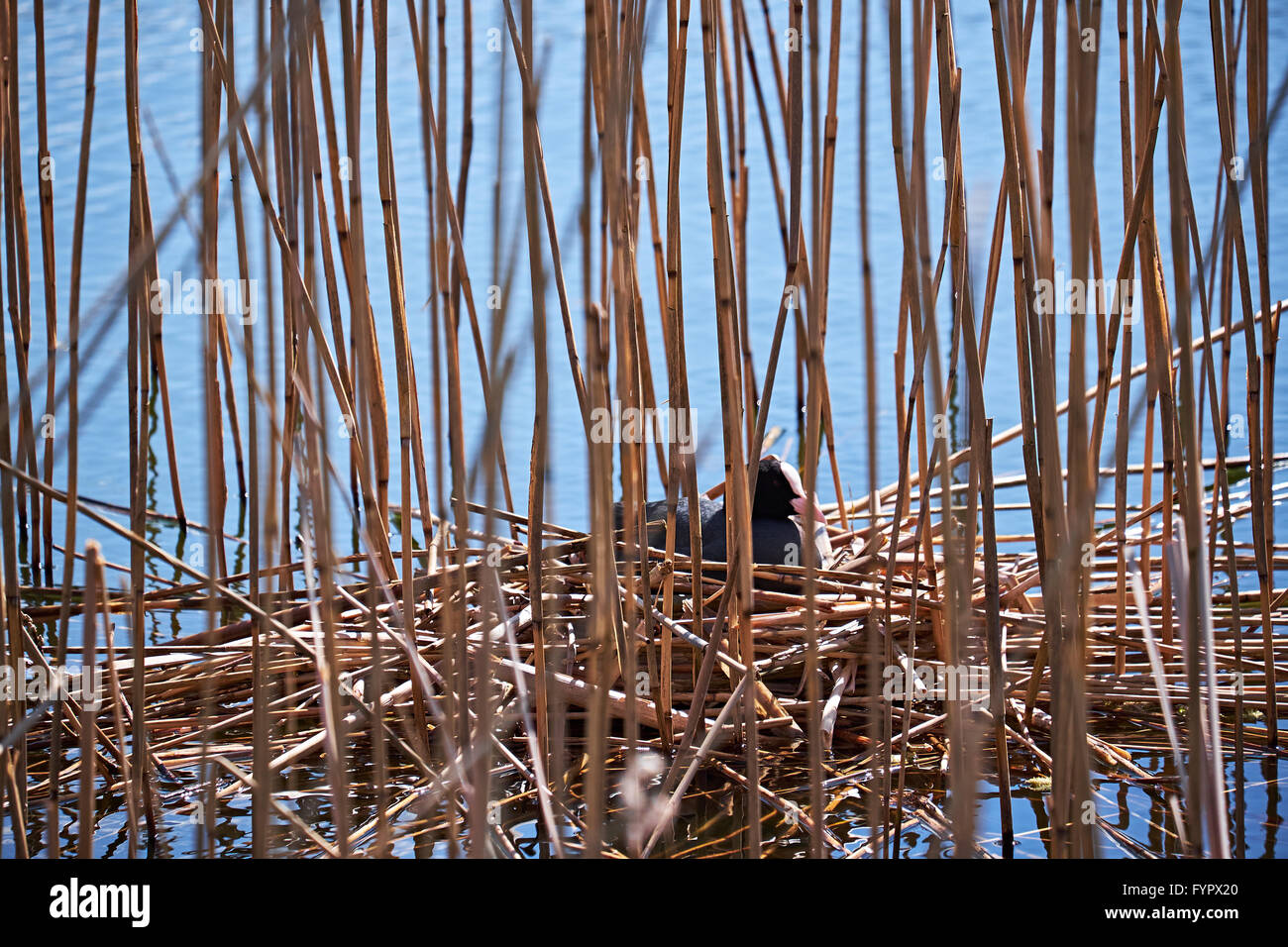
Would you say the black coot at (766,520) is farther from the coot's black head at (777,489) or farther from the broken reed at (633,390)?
the broken reed at (633,390)

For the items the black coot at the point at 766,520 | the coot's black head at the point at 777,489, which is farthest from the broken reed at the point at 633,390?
the coot's black head at the point at 777,489

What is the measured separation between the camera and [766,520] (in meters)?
2.17

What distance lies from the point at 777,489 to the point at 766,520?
0.22 feet

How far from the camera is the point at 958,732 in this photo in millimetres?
848

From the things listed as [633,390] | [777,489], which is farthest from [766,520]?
[633,390]

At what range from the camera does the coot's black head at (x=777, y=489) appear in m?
2.12

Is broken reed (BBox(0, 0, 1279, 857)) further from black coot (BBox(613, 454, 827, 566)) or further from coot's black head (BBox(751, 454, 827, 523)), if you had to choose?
coot's black head (BBox(751, 454, 827, 523))

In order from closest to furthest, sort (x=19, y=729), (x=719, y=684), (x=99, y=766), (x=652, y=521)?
(x=19, y=729) → (x=99, y=766) → (x=719, y=684) → (x=652, y=521)

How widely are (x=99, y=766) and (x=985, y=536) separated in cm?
104

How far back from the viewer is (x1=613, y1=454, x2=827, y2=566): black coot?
1920mm

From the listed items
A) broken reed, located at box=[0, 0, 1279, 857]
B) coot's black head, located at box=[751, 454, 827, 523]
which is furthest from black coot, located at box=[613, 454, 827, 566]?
broken reed, located at box=[0, 0, 1279, 857]

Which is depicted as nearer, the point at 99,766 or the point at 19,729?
the point at 19,729
